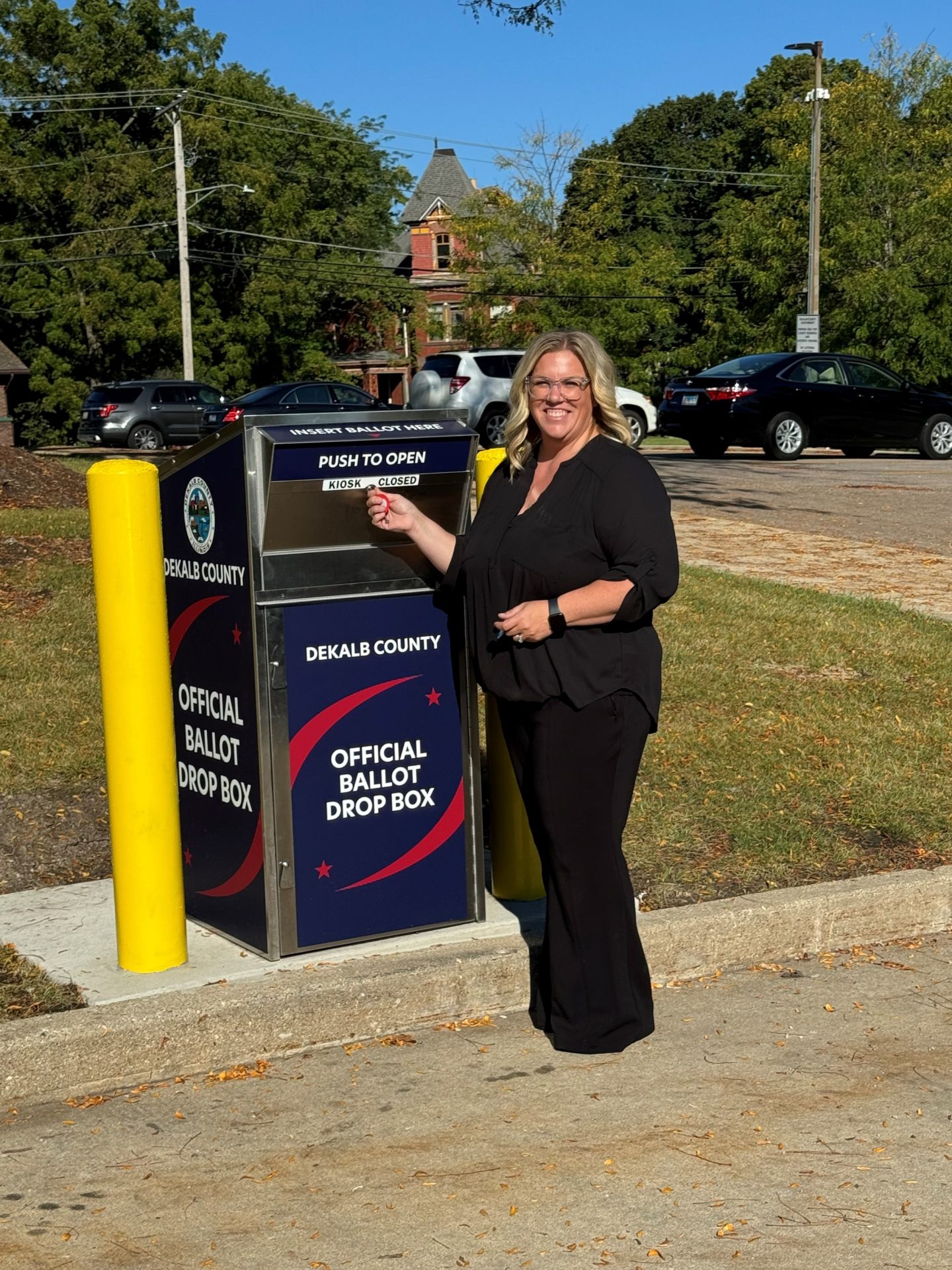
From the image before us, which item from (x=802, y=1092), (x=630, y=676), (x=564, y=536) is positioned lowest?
(x=802, y=1092)

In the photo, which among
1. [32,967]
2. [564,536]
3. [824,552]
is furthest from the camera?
[824,552]

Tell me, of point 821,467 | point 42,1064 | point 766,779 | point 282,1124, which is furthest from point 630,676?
point 821,467

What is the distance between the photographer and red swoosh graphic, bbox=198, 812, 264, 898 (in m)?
4.07

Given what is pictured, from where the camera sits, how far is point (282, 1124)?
351cm

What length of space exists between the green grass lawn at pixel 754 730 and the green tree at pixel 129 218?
41.1 m

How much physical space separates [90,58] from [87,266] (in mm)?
8092

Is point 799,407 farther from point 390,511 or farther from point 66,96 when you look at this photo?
point 66,96

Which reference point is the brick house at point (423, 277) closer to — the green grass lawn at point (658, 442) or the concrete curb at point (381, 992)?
the green grass lawn at point (658, 442)

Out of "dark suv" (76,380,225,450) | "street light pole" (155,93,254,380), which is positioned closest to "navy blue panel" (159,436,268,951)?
"dark suv" (76,380,225,450)

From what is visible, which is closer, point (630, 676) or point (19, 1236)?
point (19, 1236)

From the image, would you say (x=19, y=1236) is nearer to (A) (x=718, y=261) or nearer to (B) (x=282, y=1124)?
(B) (x=282, y=1124)

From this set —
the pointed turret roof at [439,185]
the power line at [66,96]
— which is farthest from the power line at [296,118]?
the pointed turret roof at [439,185]

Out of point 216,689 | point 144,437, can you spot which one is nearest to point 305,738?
point 216,689

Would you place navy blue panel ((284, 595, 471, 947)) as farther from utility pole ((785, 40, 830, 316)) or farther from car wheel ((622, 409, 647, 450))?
utility pole ((785, 40, 830, 316))
